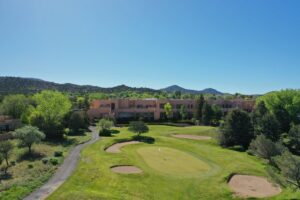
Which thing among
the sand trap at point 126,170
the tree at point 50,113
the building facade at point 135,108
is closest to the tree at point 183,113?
the building facade at point 135,108

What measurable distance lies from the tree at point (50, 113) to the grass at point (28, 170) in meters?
6.63

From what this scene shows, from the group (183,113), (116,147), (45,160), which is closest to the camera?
(45,160)

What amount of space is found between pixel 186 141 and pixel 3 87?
15929 cm

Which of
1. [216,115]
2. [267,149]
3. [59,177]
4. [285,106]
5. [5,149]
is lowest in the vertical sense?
[59,177]

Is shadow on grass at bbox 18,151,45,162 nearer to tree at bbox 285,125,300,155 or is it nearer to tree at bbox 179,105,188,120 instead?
tree at bbox 285,125,300,155

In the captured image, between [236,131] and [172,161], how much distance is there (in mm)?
20767

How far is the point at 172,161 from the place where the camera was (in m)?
44.8

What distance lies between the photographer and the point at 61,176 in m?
35.5

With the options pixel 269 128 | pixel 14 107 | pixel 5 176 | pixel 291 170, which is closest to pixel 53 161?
pixel 5 176

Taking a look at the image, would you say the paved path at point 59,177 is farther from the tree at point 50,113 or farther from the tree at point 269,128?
the tree at point 269,128

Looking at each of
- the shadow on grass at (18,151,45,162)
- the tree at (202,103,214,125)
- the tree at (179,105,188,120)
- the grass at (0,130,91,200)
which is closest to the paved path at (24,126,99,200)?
the grass at (0,130,91,200)

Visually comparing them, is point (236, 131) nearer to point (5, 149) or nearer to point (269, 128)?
point (269, 128)

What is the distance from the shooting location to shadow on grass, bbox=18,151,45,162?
4547cm

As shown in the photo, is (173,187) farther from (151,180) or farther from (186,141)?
(186,141)
